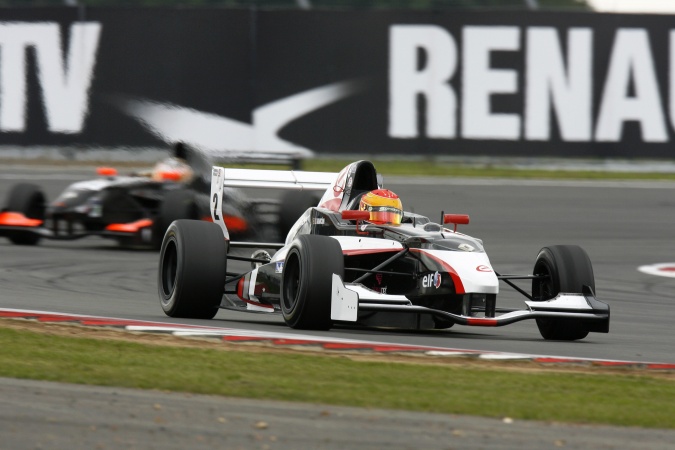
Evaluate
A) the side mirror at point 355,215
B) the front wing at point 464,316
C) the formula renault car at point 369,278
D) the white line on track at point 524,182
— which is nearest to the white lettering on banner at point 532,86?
the white line on track at point 524,182

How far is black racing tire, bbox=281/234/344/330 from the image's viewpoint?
28.6ft

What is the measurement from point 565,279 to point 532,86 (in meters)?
15.3

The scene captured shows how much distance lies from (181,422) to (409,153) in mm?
18808

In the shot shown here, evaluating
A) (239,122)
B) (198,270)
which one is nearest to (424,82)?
(239,122)

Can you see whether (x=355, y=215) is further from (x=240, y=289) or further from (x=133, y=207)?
(x=133, y=207)

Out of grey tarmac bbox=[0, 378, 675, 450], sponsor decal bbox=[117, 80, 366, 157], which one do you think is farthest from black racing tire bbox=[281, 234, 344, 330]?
sponsor decal bbox=[117, 80, 366, 157]

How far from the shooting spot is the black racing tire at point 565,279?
947 centimetres

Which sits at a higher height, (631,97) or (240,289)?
(631,97)

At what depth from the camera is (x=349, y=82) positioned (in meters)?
24.8

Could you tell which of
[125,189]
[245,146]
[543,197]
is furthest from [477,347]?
[245,146]

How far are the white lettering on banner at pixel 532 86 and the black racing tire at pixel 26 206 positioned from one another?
9.63 m

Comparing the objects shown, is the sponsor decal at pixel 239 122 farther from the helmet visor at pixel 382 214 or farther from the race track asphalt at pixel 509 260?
the helmet visor at pixel 382 214

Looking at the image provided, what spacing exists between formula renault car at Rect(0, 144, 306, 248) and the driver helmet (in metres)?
5.41

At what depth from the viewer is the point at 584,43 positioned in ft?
80.1
